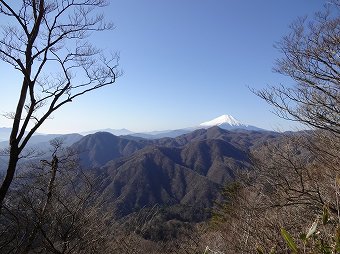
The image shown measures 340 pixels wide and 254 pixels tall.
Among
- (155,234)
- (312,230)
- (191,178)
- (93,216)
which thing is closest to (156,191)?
(191,178)

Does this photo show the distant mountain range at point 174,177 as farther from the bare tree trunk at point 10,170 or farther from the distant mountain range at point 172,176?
the bare tree trunk at point 10,170

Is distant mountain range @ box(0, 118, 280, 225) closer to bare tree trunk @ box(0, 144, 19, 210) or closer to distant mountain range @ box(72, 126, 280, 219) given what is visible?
distant mountain range @ box(72, 126, 280, 219)

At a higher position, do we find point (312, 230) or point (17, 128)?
point (17, 128)

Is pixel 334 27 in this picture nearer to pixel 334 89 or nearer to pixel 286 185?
pixel 334 89

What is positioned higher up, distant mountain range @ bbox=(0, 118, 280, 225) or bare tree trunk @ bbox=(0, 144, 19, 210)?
bare tree trunk @ bbox=(0, 144, 19, 210)

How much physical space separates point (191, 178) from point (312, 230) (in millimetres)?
142959

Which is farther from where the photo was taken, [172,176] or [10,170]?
[172,176]

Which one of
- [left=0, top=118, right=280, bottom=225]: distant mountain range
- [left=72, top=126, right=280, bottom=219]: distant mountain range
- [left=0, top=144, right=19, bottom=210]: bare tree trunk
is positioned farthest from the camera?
[left=72, top=126, right=280, bottom=219]: distant mountain range

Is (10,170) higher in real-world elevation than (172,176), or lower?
higher

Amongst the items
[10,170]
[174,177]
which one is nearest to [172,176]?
[174,177]

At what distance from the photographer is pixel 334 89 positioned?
8047 mm

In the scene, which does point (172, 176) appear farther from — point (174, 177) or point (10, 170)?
point (10, 170)

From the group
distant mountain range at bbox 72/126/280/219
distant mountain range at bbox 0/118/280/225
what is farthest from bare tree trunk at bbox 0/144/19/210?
distant mountain range at bbox 72/126/280/219

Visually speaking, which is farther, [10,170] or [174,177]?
[174,177]
